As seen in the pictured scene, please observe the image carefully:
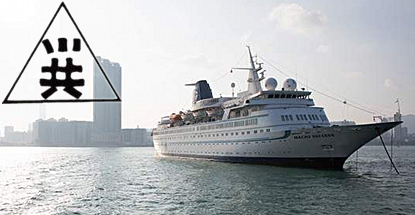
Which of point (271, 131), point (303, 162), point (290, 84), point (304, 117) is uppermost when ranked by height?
point (290, 84)

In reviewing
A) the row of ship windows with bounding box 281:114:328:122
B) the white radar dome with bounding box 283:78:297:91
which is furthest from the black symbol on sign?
the white radar dome with bounding box 283:78:297:91

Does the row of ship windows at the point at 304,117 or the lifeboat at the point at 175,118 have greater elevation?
the lifeboat at the point at 175,118

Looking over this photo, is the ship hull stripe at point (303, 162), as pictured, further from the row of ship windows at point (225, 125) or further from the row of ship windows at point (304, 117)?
the row of ship windows at point (304, 117)

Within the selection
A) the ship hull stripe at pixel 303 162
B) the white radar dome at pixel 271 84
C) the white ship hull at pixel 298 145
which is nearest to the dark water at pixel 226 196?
the ship hull stripe at pixel 303 162

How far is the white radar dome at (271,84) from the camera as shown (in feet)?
166

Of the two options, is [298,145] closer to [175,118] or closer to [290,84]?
[290,84]

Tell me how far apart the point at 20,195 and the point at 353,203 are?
21889mm

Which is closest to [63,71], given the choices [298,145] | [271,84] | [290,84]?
[298,145]

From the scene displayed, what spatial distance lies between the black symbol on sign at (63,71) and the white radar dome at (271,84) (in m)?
45.8

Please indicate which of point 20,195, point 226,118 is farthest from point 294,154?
point 20,195

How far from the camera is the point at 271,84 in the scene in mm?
50719

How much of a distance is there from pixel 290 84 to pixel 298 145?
449 inches

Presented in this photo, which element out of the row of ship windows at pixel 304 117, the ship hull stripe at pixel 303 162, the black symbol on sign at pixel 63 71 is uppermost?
the row of ship windows at pixel 304 117

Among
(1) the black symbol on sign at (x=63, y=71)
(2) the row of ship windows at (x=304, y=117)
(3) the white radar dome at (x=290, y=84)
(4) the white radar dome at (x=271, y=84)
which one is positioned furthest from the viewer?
(4) the white radar dome at (x=271, y=84)
